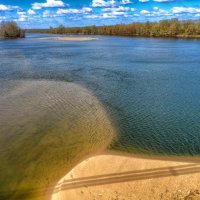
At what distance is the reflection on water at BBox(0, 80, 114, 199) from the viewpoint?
1135 centimetres

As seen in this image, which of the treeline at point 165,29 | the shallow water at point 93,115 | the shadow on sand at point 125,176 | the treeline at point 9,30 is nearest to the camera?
the shadow on sand at point 125,176

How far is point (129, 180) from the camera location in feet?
34.6

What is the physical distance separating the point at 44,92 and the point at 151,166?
1489 cm

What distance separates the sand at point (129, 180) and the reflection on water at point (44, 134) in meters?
1.01

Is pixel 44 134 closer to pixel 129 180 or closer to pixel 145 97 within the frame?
pixel 129 180

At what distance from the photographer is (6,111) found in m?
19.1

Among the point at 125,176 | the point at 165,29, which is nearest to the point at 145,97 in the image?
the point at 125,176

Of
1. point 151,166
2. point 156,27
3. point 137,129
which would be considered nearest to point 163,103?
point 137,129

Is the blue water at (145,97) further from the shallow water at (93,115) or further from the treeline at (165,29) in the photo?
the treeline at (165,29)

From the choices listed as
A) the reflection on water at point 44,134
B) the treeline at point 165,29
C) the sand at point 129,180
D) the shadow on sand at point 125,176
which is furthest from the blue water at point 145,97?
the treeline at point 165,29

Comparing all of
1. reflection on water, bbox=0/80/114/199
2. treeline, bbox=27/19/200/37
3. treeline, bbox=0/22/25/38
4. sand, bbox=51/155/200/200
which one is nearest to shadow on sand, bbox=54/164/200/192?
sand, bbox=51/155/200/200

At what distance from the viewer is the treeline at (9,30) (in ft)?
445

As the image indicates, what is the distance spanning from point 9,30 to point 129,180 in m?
139

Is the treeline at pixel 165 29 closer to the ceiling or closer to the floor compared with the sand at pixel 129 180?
closer to the ceiling
